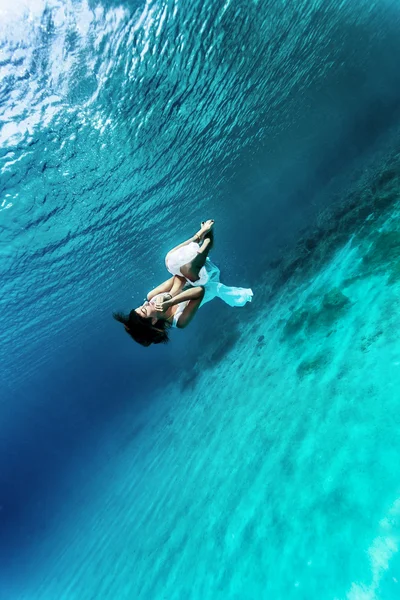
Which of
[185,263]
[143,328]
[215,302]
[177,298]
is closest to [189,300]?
[177,298]

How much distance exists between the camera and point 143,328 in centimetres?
310

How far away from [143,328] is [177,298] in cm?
48

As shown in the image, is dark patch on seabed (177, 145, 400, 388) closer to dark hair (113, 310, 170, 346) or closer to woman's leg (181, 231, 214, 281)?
woman's leg (181, 231, 214, 281)

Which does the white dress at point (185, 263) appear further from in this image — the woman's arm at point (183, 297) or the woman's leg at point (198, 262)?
the woman's arm at point (183, 297)

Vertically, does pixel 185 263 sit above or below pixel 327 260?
above

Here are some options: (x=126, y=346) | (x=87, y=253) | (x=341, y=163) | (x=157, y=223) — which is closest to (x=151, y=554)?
(x=87, y=253)

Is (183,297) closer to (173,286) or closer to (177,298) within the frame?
(177,298)

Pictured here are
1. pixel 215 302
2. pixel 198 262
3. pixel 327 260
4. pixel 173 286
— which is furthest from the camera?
pixel 215 302

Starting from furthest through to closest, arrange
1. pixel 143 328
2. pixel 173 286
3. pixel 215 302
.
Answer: pixel 215 302 → pixel 173 286 → pixel 143 328

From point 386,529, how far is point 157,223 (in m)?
21.8

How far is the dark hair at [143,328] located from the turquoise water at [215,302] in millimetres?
3839

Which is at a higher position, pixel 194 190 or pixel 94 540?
pixel 194 190

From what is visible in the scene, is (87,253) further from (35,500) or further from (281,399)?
(35,500)

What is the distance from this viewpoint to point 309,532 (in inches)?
194
